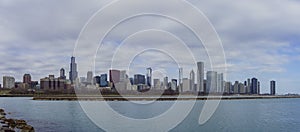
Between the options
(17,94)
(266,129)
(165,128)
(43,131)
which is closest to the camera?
(43,131)

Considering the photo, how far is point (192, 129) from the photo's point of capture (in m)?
37.5

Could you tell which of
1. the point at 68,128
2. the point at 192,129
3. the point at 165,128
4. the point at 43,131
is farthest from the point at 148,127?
the point at 43,131

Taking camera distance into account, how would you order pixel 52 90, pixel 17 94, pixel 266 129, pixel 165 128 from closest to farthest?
pixel 165 128
pixel 266 129
pixel 52 90
pixel 17 94

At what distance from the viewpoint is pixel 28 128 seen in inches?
1451

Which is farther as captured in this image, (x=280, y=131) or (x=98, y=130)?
(x=280, y=131)

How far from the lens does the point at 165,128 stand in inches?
1500

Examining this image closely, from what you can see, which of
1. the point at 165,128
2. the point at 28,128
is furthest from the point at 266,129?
the point at 28,128

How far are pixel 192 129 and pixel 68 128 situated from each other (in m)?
13.9

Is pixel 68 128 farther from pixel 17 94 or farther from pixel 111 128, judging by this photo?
pixel 17 94

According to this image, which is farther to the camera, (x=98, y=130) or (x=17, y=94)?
(x=17, y=94)

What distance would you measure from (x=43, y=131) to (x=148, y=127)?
1144 centimetres

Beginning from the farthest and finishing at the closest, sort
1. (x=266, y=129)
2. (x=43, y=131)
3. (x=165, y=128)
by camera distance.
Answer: (x=266, y=129)
(x=165, y=128)
(x=43, y=131)

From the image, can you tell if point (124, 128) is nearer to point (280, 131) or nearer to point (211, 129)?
point (211, 129)

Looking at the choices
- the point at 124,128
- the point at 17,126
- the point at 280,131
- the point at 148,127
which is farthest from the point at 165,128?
the point at 17,126
